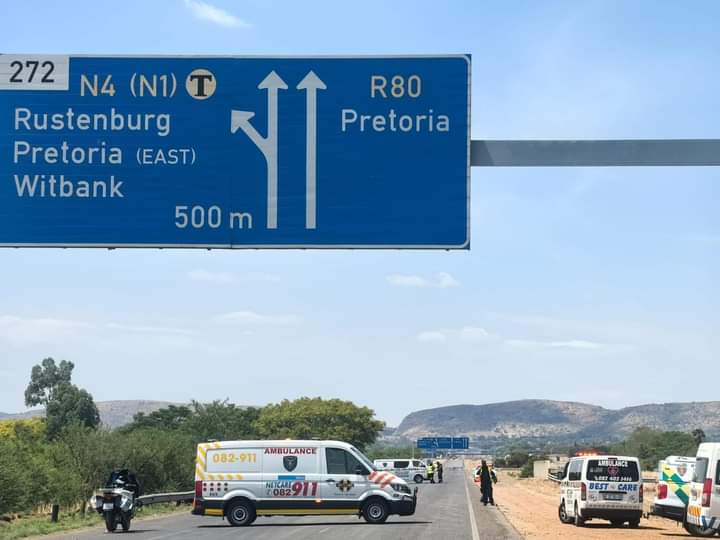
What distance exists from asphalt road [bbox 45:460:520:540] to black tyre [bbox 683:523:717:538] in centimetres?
449

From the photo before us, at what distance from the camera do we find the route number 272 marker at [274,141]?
11.1 m

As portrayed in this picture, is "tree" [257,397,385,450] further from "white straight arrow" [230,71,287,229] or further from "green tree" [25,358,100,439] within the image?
"white straight arrow" [230,71,287,229]

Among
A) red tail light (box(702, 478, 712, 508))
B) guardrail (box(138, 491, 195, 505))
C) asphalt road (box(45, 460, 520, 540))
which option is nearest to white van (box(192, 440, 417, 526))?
asphalt road (box(45, 460, 520, 540))

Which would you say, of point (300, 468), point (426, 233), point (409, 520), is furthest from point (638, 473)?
point (426, 233)

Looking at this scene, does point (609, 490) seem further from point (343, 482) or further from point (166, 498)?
point (166, 498)

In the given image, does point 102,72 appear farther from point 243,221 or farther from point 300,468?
point 300,468

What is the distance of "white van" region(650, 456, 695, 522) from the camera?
94.6 feet

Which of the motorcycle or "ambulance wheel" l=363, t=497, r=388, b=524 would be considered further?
"ambulance wheel" l=363, t=497, r=388, b=524

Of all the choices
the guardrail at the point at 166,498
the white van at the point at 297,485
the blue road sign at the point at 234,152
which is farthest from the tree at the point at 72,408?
the blue road sign at the point at 234,152

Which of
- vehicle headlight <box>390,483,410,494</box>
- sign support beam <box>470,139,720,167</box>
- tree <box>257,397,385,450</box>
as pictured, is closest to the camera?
sign support beam <box>470,139,720,167</box>

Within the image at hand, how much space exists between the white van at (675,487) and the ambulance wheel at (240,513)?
11.7 meters

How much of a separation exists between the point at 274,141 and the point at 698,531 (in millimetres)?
20554

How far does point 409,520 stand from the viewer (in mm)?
33812

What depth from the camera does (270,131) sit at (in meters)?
11.2
